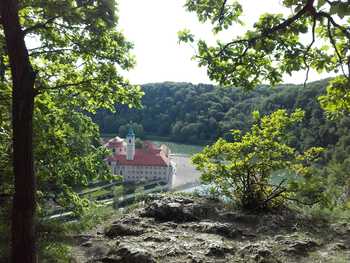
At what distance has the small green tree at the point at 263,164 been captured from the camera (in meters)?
6.19

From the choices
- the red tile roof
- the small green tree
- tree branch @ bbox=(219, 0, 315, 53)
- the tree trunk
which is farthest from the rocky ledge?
the red tile roof

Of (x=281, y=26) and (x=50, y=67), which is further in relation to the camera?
(x=50, y=67)

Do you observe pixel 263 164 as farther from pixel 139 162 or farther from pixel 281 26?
pixel 139 162

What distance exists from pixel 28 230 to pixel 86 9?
215cm

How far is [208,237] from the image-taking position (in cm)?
480

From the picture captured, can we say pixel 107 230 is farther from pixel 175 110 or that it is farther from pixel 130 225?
pixel 175 110

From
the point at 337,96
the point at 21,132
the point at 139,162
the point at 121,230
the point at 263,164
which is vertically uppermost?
the point at 337,96

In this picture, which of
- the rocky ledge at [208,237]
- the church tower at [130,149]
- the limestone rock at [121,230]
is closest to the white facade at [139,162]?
the church tower at [130,149]

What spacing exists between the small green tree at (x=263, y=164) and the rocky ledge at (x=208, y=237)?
0.32 m

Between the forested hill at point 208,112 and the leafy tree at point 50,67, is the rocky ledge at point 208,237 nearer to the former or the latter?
the leafy tree at point 50,67

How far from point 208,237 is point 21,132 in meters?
2.47

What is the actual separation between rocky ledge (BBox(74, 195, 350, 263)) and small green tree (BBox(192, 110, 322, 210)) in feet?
1.06

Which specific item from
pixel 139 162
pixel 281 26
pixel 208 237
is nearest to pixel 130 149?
pixel 139 162

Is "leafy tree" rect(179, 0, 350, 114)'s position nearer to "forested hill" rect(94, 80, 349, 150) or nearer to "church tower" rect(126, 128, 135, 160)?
"forested hill" rect(94, 80, 349, 150)
